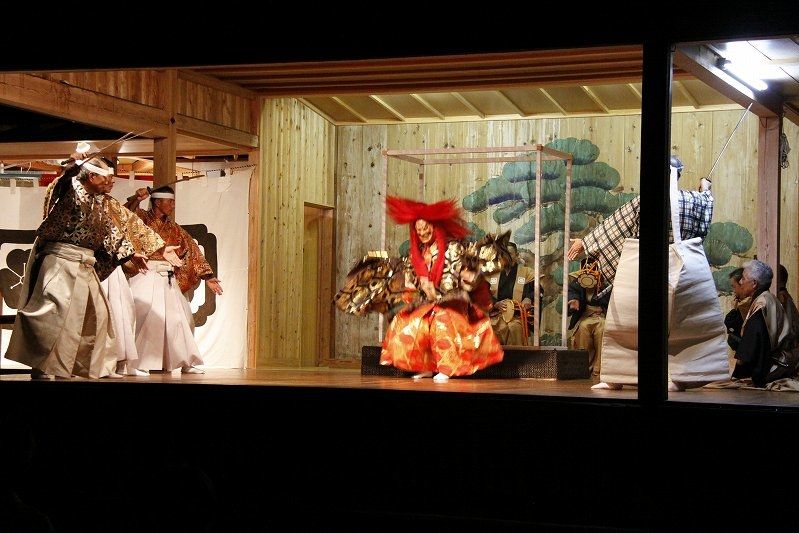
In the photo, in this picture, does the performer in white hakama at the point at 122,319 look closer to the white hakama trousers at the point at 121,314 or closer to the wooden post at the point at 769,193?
the white hakama trousers at the point at 121,314

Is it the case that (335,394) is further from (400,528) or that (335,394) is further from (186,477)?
(186,477)

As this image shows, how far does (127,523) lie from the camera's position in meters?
4.73

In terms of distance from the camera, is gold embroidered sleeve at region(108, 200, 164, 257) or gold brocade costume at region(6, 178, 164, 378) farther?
gold embroidered sleeve at region(108, 200, 164, 257)

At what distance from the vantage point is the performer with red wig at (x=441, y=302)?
8117mm

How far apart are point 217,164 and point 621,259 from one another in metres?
5.39

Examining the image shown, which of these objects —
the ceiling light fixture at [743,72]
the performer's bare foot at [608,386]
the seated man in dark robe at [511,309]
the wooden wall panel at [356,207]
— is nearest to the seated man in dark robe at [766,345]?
the performer's bare foot at [608,386]

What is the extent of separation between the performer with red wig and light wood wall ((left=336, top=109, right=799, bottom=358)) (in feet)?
11.5

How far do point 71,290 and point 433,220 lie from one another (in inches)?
112

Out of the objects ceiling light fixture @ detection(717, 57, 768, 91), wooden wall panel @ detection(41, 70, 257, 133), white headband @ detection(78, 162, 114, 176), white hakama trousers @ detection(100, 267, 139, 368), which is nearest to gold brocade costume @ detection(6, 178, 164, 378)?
white headband @ detection(78, 162, 114, 176)

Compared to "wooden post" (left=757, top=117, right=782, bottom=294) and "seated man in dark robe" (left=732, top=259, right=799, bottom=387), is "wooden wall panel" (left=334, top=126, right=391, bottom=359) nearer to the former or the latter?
"wooden post" (left=757, top=117, right=782, bottom=294)

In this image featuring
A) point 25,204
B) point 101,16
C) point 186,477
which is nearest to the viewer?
point 186,477

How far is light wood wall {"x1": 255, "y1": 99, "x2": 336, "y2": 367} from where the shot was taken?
11.1m

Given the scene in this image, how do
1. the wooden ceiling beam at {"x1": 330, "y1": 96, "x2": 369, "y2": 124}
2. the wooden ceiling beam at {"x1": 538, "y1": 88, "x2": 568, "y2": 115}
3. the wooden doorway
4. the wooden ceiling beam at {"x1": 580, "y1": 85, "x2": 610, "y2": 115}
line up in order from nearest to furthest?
the wooden ceiling beam at {"x1": 580, "y1": 85, "x2": 610, "y2": 115}
the wooden ceiling beam at {"x1": 538, "y1": 88, "x2": 568, "y2": 115}
the wooden ceiling beam at {"x1": 330, "y1": 96, "x2": 369, "y2": 124}
the wooden doorway

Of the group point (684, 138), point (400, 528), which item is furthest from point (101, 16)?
point (684, 138)
